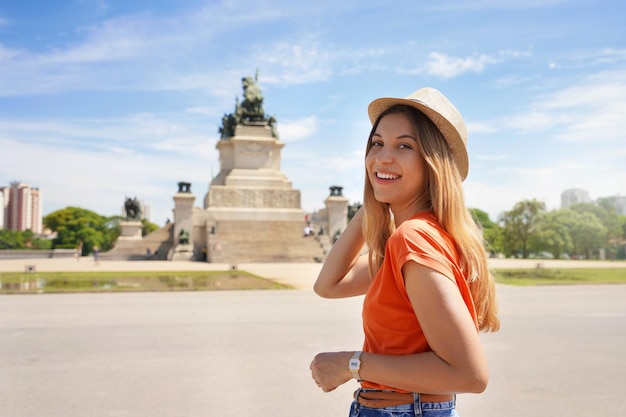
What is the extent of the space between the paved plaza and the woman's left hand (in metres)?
2.78

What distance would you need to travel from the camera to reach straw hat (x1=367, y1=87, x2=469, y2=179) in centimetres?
178

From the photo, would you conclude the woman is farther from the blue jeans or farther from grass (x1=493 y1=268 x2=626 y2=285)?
grass (x1=493 y1=268 x2=626 y2=285)

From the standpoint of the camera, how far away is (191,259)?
116ft

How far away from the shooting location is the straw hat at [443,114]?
1.78 m

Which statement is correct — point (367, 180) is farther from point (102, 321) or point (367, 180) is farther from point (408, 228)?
point (102, 321)

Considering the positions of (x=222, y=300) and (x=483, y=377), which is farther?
(x=222, y=300)

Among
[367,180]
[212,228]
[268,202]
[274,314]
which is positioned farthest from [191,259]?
[367,180]

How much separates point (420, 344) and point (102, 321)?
8022 millimetres

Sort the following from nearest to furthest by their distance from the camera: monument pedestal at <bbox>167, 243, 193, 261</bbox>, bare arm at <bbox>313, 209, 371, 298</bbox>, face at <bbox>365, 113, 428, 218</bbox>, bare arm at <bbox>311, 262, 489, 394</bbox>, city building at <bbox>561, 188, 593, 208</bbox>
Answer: bare arm at <bbox>311, 262, 489, 394</bbox>, face at <bbox>365, 113, 428, 218</bbox>, bare arm at <bbox>313, 209, 371, 298</bbox>, monument pedestal at <bbox>167, 243, 193, 261</bbox>, city building at <bbox>561, 188, 593, 208</bbox>

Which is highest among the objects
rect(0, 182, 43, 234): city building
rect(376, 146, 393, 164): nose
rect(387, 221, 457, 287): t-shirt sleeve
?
rect(0, 182, 43, 234): city building

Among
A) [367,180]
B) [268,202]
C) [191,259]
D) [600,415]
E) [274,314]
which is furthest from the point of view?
[268,202]

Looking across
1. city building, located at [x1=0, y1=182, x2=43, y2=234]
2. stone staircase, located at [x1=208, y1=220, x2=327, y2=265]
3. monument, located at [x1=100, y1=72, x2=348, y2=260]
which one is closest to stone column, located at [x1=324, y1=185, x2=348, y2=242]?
monument, located at [x1=100, y1=72, x2=348, y2=260]

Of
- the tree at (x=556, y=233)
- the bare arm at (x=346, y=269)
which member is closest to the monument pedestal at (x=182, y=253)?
the tree at (x=556, y=233)

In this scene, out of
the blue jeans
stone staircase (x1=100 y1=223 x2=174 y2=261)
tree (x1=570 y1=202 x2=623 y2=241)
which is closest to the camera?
the blue jeans
